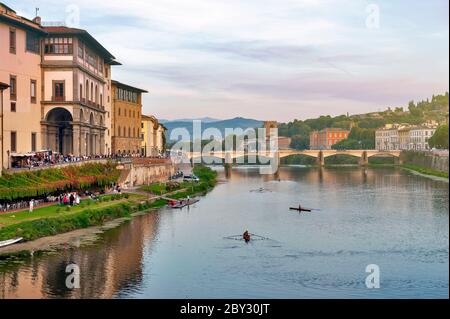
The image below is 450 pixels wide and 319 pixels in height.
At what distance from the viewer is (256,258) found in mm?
36281

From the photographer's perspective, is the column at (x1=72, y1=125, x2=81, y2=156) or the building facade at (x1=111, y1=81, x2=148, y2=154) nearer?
the column at (x1=72, y1=125, x2=81, y2=156)

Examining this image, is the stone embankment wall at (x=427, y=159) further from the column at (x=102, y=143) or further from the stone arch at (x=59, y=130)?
the stone arch at (x=59, y=130)

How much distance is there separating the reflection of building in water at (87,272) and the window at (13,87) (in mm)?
16563

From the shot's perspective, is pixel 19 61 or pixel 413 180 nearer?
pixel 19 61

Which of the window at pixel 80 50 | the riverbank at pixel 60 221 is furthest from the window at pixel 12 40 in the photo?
the riverbank at pixel 60 221

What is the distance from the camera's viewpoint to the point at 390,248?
39.2 meters

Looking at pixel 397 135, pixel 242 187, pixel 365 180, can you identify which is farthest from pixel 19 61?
pixel 397 135

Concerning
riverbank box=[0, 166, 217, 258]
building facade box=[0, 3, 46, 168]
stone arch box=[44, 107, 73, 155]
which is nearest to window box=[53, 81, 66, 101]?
stone arch box=[44, 107, 73, 155]

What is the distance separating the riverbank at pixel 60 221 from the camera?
36938mm

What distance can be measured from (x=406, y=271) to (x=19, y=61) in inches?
1335

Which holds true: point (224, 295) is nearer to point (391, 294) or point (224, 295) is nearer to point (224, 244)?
point (391, 294)

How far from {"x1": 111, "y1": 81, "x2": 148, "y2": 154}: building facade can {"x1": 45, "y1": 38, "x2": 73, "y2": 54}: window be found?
23.0 m

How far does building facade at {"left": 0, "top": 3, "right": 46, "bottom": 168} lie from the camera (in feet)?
165

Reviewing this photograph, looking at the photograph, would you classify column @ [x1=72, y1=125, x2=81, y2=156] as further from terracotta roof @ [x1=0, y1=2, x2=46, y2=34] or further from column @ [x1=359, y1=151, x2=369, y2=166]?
column @ [x1=359, y1=151, x2=369, y2=166]
